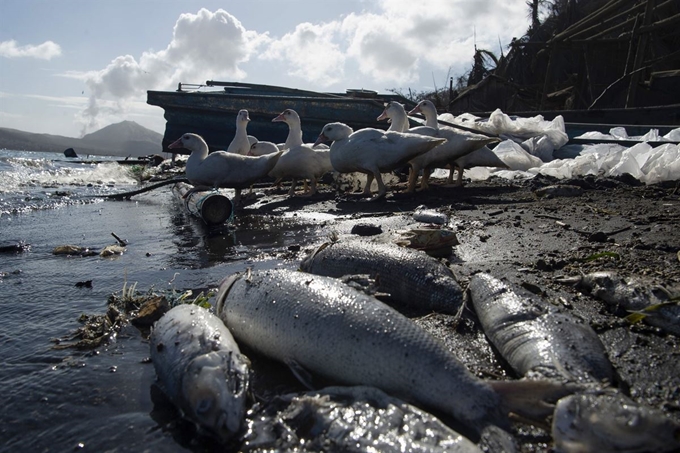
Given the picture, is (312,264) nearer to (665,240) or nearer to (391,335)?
(391,335)

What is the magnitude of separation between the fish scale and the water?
2.24 feet

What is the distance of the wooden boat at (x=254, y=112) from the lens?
16500mm

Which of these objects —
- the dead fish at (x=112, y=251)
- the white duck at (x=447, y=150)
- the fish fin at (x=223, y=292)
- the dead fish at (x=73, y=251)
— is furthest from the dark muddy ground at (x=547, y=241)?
the dead fish at (x=73, y=251)

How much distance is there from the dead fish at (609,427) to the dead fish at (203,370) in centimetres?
136

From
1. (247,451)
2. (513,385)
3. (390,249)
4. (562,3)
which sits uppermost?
(562,3)

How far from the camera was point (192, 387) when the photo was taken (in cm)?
237

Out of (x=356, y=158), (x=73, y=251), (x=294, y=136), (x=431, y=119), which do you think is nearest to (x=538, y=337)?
(x=73, y=251)

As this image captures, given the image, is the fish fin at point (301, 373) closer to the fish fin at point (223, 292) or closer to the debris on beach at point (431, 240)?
the fish fin at point (223, 292)

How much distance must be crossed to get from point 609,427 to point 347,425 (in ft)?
3.23

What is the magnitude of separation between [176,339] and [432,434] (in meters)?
1.54

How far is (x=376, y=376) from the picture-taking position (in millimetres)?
2398

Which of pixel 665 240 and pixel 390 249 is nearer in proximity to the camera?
pixel 390 249

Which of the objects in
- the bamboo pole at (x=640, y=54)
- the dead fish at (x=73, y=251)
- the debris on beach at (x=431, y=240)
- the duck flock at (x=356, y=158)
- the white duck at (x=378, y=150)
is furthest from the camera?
the bamboo pole at (x=640, y=54)

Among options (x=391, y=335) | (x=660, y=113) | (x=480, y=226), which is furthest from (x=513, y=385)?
(x=660, y=113)
